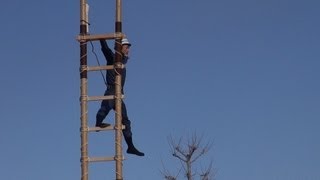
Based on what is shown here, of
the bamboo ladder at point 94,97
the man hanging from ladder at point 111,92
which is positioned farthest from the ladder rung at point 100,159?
the man hanging from ladder at point 111,92

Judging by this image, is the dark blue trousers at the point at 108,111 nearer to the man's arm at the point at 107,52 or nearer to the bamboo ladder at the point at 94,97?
the bamboo ladder at the point at 94,97

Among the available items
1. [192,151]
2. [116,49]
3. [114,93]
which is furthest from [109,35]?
[192,151]

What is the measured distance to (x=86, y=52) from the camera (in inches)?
328

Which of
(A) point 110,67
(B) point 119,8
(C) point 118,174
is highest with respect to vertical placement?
(B) point 119,8

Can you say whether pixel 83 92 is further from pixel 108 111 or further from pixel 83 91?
pixel 108 111

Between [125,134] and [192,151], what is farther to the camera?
[192,151]

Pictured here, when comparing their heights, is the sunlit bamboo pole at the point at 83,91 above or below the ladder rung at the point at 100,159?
above

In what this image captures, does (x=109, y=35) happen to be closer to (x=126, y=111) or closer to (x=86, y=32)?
(x=86, y=32)

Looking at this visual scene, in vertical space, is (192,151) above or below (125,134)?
above

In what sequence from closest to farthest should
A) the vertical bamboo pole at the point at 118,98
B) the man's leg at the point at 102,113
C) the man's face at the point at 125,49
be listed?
1. the vertical bamboo pole at the point at 118,98
2. the man's leg at the point at 102,113
3. the man's face at the point at 125,49

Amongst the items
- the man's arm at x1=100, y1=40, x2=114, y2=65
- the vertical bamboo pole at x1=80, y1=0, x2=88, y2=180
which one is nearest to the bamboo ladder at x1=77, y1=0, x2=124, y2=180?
the vertical bamboo pole at x1=80, y1=0, x2=88, y2=180

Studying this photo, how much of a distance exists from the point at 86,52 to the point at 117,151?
4.24 ft

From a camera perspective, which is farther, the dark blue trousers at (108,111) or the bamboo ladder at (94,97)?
the dark blue trousers at (108,111)

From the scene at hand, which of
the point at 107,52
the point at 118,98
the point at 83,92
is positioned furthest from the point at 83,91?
the point at 107,52
